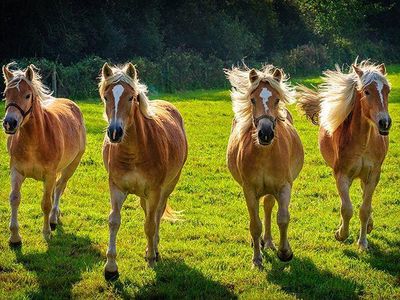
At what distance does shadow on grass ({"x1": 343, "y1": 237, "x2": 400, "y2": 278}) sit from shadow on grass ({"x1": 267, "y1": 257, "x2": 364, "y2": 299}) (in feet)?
2.22

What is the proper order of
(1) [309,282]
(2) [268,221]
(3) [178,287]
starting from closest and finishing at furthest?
(3) [178,287] → (1) [309,282] → (2) [268,221]

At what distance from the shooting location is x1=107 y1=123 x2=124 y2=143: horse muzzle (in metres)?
6.24

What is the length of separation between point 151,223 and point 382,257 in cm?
304

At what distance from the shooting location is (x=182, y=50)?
135 feet

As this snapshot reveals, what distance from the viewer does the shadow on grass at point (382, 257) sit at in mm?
7363

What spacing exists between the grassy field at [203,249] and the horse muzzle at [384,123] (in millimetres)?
1679

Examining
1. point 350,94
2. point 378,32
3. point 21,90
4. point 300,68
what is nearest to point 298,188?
point 350,94

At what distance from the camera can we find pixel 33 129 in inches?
323

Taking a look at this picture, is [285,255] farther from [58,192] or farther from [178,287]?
[58,192]

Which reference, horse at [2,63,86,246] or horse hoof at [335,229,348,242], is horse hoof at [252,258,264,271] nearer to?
horse hoof at [335,229,348,242]

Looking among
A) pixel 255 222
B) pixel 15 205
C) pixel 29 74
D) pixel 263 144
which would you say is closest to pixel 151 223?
pixel 255 222

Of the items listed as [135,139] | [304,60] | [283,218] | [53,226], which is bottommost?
[53,226]

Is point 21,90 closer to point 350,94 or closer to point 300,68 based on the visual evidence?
point 350,94

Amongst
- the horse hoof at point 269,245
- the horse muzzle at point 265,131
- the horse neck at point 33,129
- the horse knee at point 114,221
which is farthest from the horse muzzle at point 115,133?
the horse hoof at point 269,245
